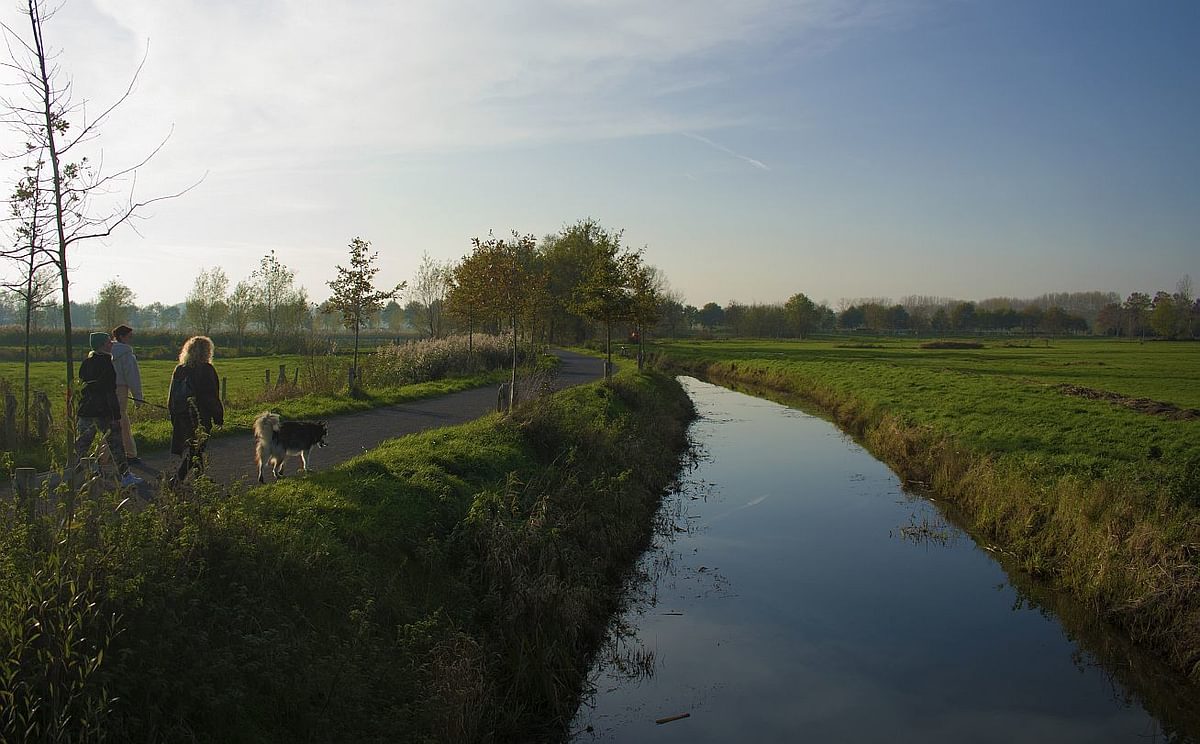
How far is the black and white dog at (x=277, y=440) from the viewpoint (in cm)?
981

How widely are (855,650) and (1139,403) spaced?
20.3 meters

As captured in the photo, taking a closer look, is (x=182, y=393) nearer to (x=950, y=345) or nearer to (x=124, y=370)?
(x=124, y=370)

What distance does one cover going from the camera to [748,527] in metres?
14.1

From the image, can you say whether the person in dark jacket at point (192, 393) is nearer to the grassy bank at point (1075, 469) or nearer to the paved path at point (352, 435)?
the paved path at point (352, 435)

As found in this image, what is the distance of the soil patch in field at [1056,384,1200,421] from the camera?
68.4ft

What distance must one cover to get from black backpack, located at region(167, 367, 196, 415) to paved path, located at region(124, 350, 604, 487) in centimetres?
74

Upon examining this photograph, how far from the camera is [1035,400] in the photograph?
80.7 ft

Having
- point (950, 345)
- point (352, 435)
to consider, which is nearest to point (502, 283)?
point (352, 435)

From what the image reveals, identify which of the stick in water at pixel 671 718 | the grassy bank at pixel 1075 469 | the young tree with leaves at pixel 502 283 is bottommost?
the stick in water at pixel 671 718

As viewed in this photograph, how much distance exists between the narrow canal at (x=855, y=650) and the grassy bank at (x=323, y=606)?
0.95 meters

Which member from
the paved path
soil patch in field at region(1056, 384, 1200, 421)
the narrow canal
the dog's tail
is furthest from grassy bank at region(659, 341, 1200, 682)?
the dog's tail

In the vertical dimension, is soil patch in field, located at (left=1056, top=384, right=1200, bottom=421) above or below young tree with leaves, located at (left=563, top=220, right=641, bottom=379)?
below

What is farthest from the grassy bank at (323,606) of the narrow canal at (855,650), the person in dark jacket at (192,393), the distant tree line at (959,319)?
the distant tree line at (959,319)

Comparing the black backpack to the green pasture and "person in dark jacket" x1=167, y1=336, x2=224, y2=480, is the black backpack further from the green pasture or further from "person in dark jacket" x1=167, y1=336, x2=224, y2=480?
the green pasture
